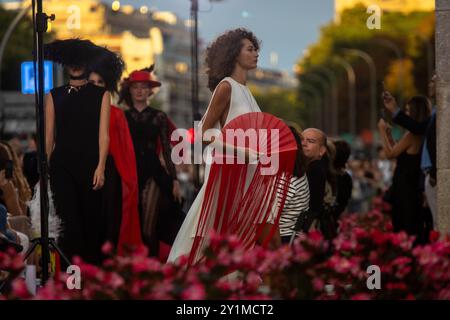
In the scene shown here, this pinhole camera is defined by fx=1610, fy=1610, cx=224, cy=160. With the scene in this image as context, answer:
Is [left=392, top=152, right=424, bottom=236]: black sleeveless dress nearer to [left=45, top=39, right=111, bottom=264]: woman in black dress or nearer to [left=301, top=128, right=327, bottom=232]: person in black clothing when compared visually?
[left=301, top=128, right=327, bottom=232]: person in black clothing

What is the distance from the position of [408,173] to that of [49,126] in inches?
161

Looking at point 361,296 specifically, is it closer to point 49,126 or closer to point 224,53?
point 224,53

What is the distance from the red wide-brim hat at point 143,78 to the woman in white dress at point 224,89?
3688 mm

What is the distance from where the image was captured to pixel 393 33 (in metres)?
130

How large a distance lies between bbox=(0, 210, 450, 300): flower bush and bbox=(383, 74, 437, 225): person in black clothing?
5144mm

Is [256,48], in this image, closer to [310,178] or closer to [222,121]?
[222,121]

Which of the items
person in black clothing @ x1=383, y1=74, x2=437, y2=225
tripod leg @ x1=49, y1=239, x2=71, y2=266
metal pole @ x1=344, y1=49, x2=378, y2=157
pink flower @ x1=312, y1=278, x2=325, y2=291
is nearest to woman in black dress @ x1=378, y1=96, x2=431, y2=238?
person in black clothing @ x1=383, y1=74, x2=437, y2=225

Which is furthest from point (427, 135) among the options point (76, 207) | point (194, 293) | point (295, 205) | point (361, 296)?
point (194, 293)

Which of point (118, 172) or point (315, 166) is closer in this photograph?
point (118, 172)

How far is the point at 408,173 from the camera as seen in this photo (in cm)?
1359

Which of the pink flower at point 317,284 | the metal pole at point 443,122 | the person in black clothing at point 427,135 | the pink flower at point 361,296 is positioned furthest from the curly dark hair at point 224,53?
the pink flower at point 317,284

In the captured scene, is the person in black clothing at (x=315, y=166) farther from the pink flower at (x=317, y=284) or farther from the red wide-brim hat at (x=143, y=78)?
the pink flower at (x=317, y=284)

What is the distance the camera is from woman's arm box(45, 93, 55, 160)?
34.4 ft
